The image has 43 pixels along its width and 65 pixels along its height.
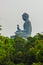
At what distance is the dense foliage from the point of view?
452 inches

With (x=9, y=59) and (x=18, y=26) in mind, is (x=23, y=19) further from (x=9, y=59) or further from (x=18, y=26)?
(x=9, y=59)

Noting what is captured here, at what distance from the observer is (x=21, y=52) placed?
1322 cm

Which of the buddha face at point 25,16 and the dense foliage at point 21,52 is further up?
the buddha face at point 25,16

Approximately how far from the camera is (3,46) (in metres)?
13.9

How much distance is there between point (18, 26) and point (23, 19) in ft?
2.12

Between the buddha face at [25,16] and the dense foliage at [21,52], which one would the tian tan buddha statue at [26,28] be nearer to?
the buddha face at [25,16]

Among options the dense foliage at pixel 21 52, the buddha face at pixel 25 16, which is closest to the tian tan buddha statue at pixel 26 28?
the buddha face at pixel 25 16

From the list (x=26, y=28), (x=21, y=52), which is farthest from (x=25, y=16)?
(x=21, y=52)

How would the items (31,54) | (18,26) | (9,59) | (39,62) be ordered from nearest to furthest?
(39,62) → (31,54) → (9,59) → (18,26)

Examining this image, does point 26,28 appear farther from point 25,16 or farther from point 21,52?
point 21,52

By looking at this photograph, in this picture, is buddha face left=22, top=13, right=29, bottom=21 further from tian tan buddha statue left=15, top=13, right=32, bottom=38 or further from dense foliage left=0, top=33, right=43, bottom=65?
dense foliage left=0, top=33, right=43, bottom=65

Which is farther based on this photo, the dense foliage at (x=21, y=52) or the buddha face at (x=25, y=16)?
the buddha face at (x=25, y=16)

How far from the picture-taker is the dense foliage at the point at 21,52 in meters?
11.5

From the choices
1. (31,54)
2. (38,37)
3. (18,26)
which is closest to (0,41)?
(38,37)
